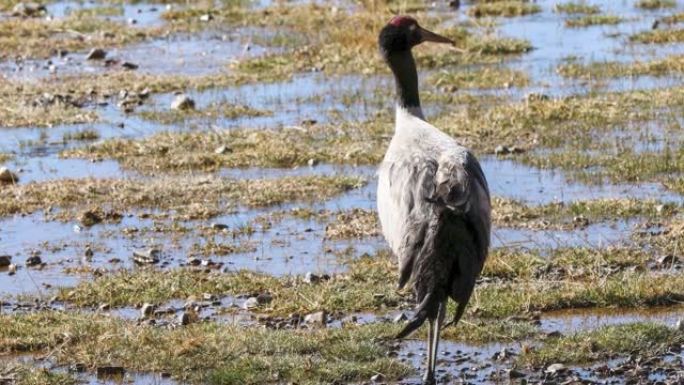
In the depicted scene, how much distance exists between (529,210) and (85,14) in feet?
42.7

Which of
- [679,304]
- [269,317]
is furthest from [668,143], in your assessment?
[269,317]

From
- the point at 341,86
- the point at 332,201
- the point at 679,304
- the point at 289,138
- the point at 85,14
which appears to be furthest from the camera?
the point at 85,14

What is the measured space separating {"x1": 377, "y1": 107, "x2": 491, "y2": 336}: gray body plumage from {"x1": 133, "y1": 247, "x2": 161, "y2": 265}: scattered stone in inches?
116

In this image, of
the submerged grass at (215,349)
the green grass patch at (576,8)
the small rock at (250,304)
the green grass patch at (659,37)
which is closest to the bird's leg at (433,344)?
the submerged grass at (215,349)

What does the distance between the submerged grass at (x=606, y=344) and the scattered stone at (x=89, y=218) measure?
4.82 metres

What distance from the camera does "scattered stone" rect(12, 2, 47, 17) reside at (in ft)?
77.6

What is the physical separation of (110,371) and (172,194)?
175 inches

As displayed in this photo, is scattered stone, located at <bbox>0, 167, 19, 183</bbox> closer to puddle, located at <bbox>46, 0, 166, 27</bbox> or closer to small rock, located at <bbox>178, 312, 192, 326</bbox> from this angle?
small rock, located at <bbox>178, 312, 192, 326</bbox>

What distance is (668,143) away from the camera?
45.2 ft

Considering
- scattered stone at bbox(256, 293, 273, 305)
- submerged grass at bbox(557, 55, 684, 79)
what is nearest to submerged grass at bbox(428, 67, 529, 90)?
submerged grass at bbox(557, 55, 684, 79)

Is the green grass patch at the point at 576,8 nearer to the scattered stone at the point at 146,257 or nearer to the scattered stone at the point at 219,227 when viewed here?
the scattered stone at the point at 219,227

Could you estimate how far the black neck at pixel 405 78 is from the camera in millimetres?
9750

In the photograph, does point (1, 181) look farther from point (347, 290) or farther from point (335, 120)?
point (347, 290)

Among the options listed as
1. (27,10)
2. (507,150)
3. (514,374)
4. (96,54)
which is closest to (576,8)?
(96,54)
